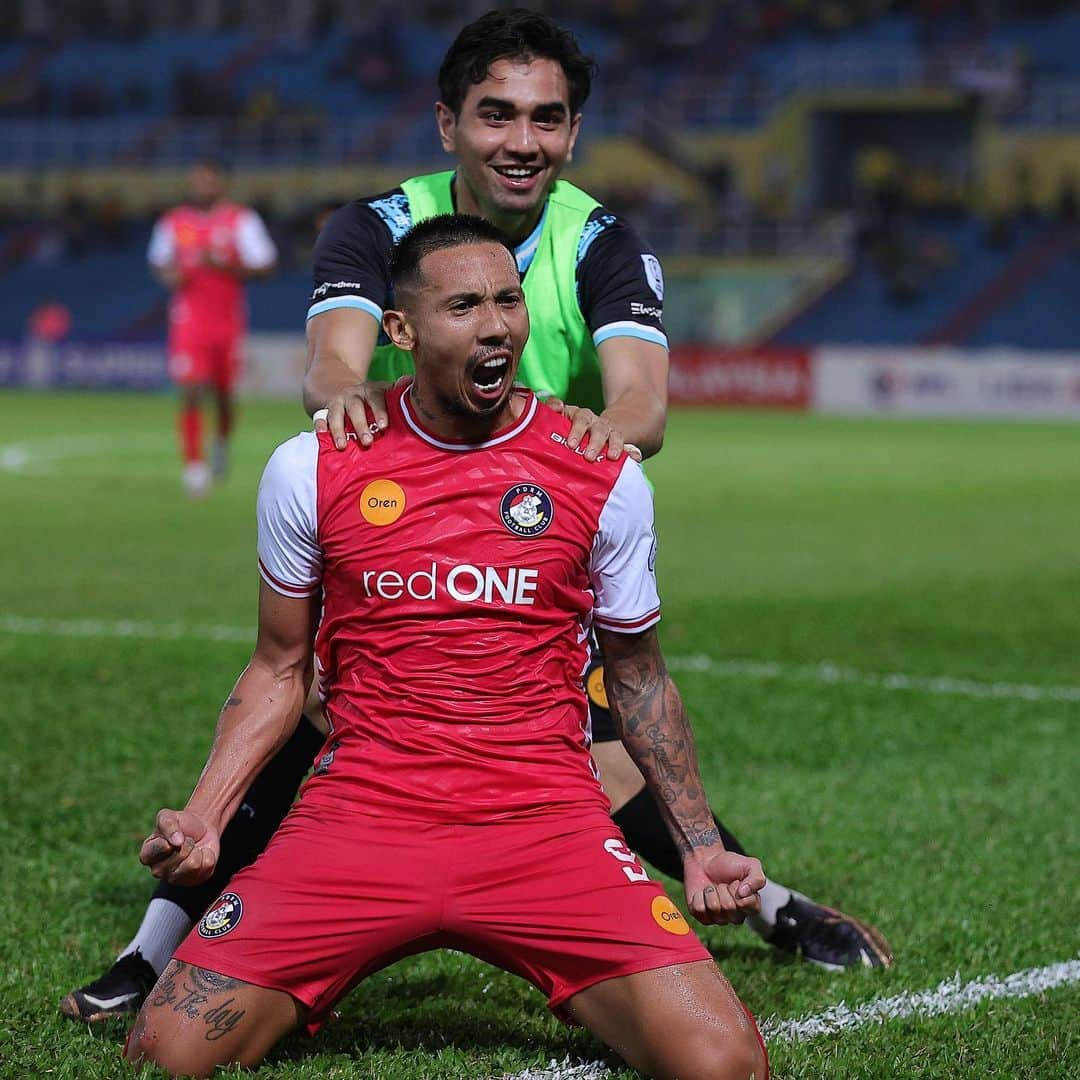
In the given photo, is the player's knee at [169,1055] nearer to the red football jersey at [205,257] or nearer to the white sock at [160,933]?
the white sock at [160,933]

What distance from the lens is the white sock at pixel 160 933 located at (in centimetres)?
421

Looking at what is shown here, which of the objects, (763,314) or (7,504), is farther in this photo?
(763,314)

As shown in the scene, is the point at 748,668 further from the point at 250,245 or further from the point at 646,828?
the point at 250,245

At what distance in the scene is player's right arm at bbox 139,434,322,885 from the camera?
12.3 ft

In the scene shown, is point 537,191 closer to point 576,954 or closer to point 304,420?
point 576,954

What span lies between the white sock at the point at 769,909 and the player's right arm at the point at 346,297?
1.59 metres

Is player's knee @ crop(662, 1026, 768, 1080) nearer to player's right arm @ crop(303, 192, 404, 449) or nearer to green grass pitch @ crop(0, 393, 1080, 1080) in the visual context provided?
green grass pitch @ crop(0, 393, 1080, 1080)

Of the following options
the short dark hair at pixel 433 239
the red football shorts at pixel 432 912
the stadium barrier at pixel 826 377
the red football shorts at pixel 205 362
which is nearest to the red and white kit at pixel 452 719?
the red football shorts at pixel 432 912

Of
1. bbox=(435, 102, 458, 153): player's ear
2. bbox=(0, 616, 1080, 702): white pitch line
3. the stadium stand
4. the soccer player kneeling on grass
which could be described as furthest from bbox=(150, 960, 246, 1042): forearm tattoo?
the stadium stand

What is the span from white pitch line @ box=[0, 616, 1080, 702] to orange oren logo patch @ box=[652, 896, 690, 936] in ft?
13.9

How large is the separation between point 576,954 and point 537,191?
1.93 meters

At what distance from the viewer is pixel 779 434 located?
25.2 metres

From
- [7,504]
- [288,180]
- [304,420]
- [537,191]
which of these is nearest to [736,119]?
[288,180]

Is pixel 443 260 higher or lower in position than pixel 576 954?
higher
